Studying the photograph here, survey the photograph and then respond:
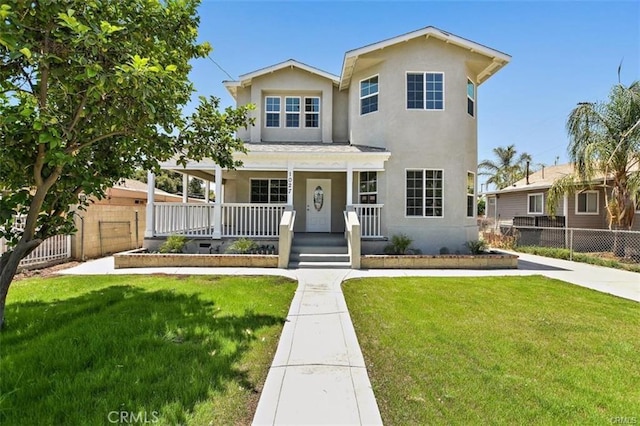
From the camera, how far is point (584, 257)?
12578mm

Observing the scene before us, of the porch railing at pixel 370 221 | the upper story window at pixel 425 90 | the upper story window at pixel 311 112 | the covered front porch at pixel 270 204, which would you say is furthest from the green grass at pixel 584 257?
the upper story window at pixel 311 112

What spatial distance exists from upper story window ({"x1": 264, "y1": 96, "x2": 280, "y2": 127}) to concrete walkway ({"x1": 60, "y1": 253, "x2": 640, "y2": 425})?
28.2 ft

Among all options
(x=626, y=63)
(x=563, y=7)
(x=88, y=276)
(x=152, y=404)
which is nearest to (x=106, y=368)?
(x=152, y=404)

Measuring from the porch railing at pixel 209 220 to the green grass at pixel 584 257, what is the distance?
1163cm

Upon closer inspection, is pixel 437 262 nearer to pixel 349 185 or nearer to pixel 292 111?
pixel 349 185

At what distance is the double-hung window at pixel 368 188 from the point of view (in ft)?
41.9

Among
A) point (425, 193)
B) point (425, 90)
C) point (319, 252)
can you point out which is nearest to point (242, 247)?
point (319, 252)

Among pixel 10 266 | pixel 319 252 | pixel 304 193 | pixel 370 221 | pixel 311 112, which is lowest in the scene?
pixel 319 252

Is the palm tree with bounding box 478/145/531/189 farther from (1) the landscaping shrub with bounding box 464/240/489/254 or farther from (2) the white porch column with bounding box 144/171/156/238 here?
(2) the white porch column with bounding box 144/171/156/238

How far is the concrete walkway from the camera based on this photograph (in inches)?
115

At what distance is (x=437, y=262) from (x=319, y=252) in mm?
3985

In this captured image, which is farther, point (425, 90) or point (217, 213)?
point (425, 90)

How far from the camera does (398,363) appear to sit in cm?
393

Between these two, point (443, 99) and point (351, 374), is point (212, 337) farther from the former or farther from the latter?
point (443, 99)
